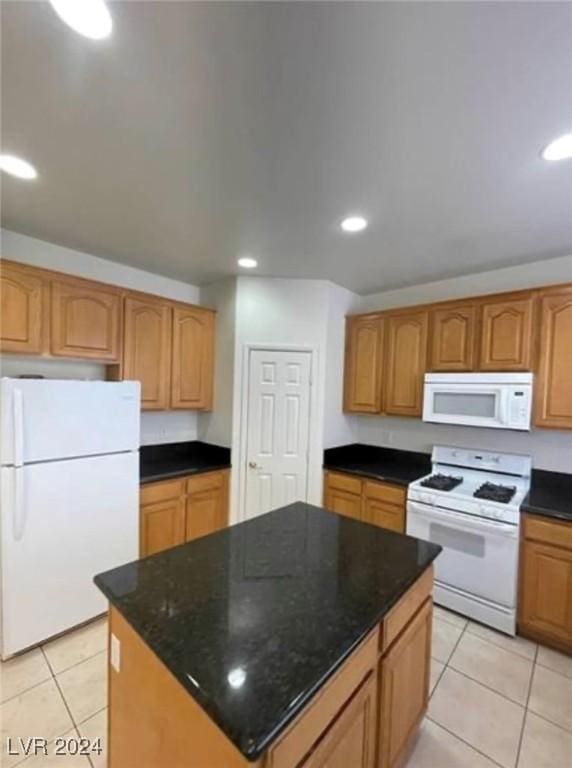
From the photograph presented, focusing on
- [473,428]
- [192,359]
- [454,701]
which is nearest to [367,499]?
A: [473,428]

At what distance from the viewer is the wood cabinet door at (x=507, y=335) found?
8.44 feet

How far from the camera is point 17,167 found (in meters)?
1.75

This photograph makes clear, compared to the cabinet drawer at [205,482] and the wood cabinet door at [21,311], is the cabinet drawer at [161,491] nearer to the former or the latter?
the cabinet drawer at [205,482]

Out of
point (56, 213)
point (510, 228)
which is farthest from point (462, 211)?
point (56, 213)

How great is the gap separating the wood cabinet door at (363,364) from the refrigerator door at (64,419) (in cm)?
Answer: 200

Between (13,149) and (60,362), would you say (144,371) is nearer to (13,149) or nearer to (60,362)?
(60,362)

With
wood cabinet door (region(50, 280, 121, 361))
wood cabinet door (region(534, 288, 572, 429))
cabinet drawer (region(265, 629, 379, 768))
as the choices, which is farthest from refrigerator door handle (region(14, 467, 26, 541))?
wood cabinet door (region(534, 288, 572, 429))

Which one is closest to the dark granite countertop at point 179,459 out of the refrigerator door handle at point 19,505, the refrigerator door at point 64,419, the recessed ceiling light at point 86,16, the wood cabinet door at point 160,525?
the wood cabinet door at point 160,525

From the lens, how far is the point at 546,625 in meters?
2.25

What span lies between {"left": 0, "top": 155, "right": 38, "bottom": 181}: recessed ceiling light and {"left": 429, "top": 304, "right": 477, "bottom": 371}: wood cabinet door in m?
2.84

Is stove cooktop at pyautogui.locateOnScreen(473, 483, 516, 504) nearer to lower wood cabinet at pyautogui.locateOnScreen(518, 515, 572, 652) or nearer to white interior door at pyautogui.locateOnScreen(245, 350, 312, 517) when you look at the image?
lower wood cabinet at pyautogui.locateOnScreen(518, 515, 572, 652)

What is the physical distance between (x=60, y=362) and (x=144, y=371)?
1.98 ft

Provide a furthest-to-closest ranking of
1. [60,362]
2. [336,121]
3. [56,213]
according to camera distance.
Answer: [60,362], [56,213], [336,121]

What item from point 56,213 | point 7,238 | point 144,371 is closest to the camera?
point 56,213
